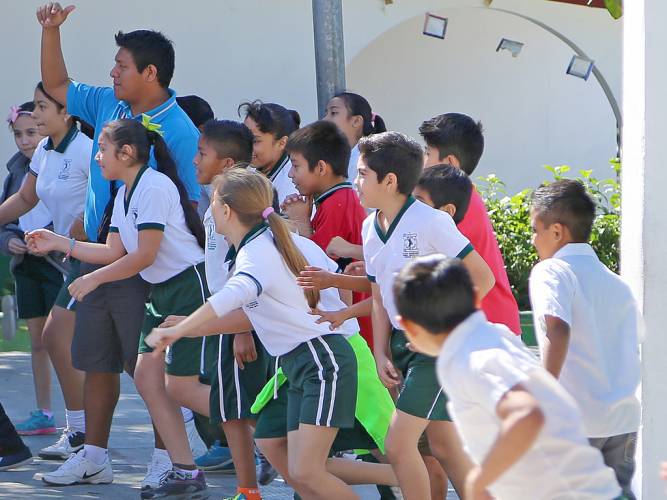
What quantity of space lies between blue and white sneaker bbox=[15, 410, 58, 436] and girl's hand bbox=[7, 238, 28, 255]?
90 centimetres

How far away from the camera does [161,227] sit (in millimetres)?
5363

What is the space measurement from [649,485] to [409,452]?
0.94 meters

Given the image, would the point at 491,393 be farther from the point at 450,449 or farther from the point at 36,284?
the point at 36,284

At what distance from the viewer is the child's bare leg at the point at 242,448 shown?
5.07 m

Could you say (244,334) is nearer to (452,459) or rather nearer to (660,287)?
(452,459)

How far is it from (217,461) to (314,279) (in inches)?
82.0

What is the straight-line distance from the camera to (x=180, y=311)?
18.0 feet

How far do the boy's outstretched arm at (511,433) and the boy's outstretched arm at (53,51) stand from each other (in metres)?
3.88

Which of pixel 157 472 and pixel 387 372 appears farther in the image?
pixel 157 472

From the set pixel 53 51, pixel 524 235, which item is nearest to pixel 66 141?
pixel 53 51

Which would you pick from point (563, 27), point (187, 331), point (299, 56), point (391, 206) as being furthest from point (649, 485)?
point (563, 27)

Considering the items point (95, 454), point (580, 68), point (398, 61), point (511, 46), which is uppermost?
point (511, 46)

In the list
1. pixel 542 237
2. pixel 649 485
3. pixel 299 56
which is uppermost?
pixel 299 56

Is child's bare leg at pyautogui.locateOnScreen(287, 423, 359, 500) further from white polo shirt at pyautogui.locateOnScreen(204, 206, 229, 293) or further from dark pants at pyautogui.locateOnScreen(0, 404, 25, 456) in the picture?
dark pants at pyautogui.locateOnScreen(0, 404, 25, 456)
